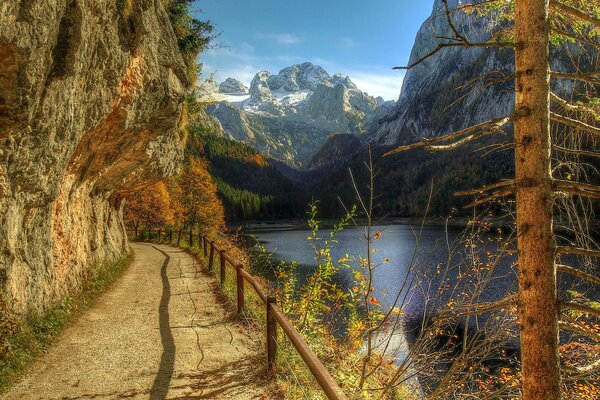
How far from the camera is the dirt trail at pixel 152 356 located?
5.54 metres

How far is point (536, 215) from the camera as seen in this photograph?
127 inches

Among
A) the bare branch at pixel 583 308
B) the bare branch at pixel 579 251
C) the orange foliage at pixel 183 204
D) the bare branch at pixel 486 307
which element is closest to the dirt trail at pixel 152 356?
the bare branch at pixel 486 307

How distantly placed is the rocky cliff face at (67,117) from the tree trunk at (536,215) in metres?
5.86

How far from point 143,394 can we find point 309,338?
9.87 feet

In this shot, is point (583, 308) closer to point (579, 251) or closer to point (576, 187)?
point (579, 251)

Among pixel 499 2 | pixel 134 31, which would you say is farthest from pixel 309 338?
pixel 134 31

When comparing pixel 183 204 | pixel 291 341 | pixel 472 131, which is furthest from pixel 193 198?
pixel 472 131

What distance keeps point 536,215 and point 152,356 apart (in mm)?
6060

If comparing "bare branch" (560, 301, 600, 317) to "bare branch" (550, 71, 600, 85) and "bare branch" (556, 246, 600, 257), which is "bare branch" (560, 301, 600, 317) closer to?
"bare branch" (556, 246, 600, 257)

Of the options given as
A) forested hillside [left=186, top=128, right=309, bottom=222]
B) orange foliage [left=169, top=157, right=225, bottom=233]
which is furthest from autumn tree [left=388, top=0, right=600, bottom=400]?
forested hillside [left=186, top=128, right=309, bottom=222]

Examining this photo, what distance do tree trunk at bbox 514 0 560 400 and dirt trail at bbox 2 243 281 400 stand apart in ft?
10.7

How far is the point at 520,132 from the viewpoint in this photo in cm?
335

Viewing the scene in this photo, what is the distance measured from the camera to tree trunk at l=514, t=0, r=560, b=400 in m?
3.21

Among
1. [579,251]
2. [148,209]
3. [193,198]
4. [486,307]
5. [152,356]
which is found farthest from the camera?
[193,198]
